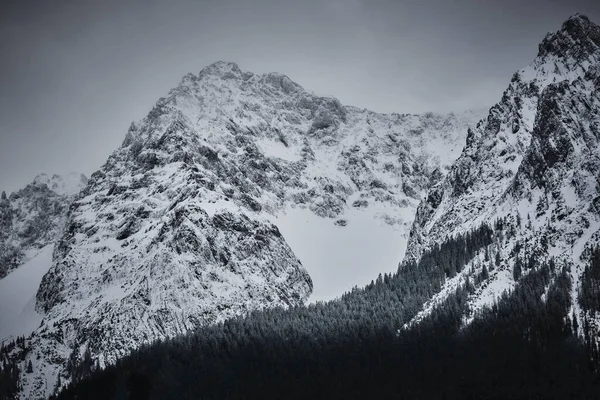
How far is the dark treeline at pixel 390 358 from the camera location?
14200cm

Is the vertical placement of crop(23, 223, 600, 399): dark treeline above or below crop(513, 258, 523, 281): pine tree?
below

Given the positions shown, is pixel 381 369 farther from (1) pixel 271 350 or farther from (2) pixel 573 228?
(2) pixel 573 228

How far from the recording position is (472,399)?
13800cm

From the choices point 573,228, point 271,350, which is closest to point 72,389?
point 271,350

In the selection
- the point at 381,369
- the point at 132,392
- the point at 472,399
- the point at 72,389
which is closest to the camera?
the point at 472,399

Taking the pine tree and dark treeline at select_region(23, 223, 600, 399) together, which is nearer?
Answer: dark treeline at select_region(23, 223, 600, 399)

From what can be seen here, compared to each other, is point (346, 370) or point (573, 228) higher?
point (573, 228)

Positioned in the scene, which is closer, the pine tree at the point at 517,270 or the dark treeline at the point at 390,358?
the dark treeline at the point at 390,358

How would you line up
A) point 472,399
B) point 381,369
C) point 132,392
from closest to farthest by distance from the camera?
point 472,399, point 381,369, point 132,392

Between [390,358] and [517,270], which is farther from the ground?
[517,270]

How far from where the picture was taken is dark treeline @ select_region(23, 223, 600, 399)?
142m

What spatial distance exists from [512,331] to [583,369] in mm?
21289

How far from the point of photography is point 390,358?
160 m

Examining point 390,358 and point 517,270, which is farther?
point 517,270
